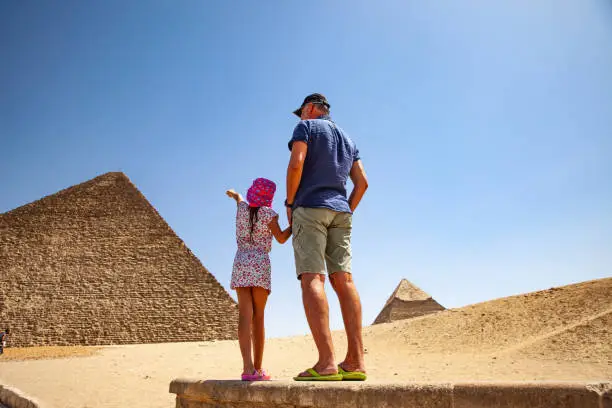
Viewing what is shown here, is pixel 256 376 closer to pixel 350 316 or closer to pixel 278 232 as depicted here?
pixel 350 316

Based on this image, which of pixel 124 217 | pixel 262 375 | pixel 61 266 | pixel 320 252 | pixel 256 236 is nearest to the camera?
pixel 320 252

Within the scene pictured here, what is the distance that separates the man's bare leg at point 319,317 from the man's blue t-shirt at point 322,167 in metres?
0.43

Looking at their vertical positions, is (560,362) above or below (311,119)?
below

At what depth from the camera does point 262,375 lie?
Result: 9.84 feet

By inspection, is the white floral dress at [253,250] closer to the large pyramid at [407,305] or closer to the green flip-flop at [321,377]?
the green flip-flop at [321,377]

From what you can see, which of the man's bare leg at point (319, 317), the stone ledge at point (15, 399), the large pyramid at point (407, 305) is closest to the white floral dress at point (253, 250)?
the man's bare leg at point (319, 317)

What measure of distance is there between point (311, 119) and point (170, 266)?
43.2 m

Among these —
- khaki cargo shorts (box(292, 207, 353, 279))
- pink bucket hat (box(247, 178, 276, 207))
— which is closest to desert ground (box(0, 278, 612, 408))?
khaki cargo shorts (box(292, 207, 353, 279))

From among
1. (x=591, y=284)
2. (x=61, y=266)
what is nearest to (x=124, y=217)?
(x=61, y=266)

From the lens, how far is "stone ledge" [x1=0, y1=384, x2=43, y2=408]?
439 centimetres

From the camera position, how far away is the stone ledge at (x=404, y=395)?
1460mm

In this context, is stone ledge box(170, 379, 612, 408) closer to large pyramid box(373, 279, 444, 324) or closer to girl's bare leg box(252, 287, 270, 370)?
girl's bare leg box(252, 287, 270, 370)

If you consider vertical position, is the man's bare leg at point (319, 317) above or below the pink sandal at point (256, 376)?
above

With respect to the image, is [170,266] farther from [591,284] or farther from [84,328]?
[591,284]
